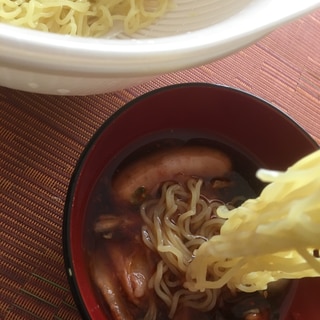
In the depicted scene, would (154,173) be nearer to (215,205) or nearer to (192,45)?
(215,205)

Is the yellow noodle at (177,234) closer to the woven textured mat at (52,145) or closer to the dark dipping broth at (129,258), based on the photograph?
the dark dipping broth at (129,258)

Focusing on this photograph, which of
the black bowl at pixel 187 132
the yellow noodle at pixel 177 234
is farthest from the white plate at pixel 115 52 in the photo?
the yellow noodle at pixel 177 234

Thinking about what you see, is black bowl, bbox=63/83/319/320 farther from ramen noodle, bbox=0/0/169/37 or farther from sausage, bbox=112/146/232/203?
ramen noodle, bbox=0/0/169/37

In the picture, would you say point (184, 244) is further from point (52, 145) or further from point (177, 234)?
point (52, 145)

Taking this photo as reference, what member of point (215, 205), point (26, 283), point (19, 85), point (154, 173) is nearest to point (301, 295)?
point (215, 205)

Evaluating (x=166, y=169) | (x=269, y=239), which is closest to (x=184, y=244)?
(x=166, y=169)
